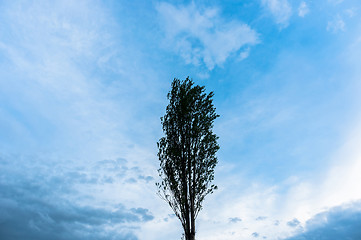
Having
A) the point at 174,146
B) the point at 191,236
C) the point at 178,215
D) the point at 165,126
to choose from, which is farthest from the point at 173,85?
the point at 191,236

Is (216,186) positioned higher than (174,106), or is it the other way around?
(174,106)

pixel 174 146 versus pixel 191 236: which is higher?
pixel 174 146

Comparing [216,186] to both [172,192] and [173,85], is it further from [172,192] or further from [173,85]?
[173,85]

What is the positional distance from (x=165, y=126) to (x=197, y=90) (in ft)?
13.7

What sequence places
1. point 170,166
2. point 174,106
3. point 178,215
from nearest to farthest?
point 178,215, point 170,166, point 174,106

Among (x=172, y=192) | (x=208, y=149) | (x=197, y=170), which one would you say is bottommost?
(x=172, y=192)

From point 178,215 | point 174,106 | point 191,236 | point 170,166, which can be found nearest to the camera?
point 191,236

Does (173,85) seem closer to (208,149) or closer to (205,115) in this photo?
(205,115)

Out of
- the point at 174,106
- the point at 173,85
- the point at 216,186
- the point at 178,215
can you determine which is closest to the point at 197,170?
the point at 216,186

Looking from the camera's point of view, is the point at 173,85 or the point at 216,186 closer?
the point at 216,186

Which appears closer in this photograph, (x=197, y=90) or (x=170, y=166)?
(x=170, y=166)

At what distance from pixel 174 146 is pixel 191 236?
264 inches

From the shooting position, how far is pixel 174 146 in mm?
19531

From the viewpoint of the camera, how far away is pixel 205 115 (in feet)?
66.3
